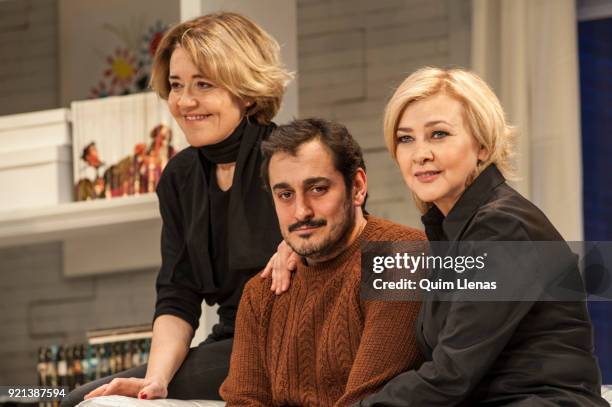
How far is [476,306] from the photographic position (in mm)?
1918

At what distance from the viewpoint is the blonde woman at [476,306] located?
189 centimetres

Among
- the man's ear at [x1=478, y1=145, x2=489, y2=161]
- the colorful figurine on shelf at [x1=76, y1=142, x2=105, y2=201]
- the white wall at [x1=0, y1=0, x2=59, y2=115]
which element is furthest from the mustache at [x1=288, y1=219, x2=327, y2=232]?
the white wall at [x1=0, y1=0, x2=59, y2=115]

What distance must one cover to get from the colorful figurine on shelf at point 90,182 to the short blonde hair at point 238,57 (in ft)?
3.36

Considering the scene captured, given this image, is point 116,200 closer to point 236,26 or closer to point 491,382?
point 236,26

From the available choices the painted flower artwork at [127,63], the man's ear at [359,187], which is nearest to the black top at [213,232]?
the man's ear at [359,187]

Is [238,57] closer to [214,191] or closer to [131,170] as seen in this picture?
[214,191]

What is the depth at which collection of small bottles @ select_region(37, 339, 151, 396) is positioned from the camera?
3740 mm

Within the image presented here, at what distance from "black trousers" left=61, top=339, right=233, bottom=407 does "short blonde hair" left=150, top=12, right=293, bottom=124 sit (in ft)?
1.54

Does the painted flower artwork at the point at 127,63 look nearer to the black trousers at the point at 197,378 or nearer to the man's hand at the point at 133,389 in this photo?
the black trousers at the point at 197,378

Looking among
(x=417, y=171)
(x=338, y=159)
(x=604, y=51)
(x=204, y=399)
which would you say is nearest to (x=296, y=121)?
(x=338, y=159)

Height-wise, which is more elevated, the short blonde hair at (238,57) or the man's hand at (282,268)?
the short blonde hair at (238,57)

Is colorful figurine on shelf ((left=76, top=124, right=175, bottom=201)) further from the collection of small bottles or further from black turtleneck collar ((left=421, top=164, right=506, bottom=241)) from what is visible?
black turtleneck collar ((left=421, top=164, right=506, bottom=241))

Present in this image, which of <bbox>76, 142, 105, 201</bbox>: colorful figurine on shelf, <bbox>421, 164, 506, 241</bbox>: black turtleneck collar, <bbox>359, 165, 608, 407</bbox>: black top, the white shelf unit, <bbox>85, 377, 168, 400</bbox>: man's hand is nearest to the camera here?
<bbox>359, 165, 608, 407</bbox>: black top

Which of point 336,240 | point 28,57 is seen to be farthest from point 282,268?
point 28,57
